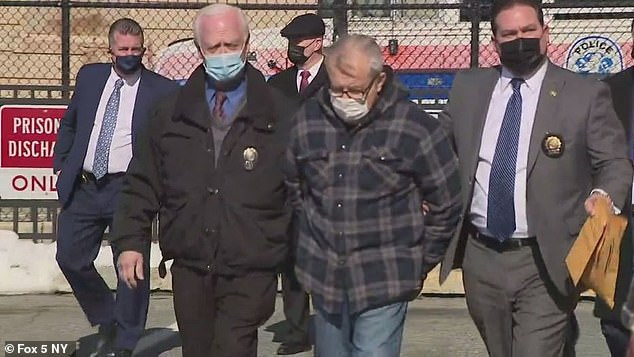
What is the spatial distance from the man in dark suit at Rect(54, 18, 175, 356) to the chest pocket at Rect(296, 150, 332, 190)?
87.0 inches

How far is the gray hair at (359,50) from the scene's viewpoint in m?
4.28

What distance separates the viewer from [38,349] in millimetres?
6344

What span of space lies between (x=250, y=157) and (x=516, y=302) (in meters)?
1.17

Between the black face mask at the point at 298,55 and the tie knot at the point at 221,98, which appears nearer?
the tie knot at the point at 221,98

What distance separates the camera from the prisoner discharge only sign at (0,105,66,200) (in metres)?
8.67

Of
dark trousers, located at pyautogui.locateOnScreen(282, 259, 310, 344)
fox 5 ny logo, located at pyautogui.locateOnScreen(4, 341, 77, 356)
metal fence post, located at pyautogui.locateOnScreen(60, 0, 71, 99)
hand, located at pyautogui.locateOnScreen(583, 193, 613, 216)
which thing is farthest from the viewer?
metal fence post, located at pyautogui.locateOnScreen(60, 0, 71, 99)

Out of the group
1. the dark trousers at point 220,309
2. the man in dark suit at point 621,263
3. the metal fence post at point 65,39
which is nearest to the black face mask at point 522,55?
the man in dark suit at point 621,263

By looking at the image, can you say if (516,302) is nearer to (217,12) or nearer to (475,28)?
(217,12)

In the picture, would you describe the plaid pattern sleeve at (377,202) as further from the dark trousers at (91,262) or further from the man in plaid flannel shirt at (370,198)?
the dark trousers at (91,262)

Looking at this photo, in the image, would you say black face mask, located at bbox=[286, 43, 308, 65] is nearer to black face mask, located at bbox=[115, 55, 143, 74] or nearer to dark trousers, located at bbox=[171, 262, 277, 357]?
black face mask, located at bbox=[115, 55, 143, 74]

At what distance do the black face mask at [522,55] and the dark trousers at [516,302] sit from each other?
68 centimetres

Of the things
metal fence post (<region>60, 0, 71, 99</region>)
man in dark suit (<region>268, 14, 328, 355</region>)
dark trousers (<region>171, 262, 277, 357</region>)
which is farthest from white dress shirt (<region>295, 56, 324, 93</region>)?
dark trousers (<region>171, 262, 277, 357</region>)

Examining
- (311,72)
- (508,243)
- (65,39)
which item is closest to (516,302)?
(508,243)

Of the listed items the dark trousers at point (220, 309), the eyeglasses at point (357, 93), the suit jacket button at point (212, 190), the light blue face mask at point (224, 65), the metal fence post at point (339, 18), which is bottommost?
the dark trousers at point (220, 309)
